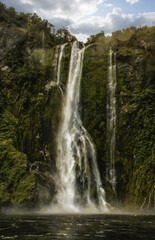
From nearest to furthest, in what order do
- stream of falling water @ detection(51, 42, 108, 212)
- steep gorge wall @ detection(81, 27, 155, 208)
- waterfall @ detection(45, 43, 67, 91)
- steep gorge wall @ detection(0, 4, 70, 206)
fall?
steep gorge wall @ detection(0, 4, 70, 206) → stream of falling water @ detection(51, 42, 108, 212) → steep gorge wall @ detection(81, 27, 155, 208) → waterfall @ detection(45, 43, 67, 91)

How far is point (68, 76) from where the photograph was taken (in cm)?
2447

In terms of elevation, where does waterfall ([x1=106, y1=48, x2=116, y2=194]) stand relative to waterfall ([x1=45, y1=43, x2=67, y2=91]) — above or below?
below

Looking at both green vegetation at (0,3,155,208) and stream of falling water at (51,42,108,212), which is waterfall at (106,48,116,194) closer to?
green vegetation at (0,3,155,208)

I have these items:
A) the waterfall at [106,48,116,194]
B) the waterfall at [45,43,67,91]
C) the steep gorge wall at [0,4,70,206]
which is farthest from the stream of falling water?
Result: the waterfall at [45,43,67,91]

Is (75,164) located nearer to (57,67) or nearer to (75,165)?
(75,165)

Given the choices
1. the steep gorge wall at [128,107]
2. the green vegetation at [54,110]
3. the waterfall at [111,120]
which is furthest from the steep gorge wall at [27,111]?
the waterfall at [111,120]

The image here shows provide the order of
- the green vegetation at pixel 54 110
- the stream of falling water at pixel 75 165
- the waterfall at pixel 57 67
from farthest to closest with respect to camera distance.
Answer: the waterfall at pixel 57 67, the stream of falling water at pixel 75 165, the green vegetation at pixel 54 110

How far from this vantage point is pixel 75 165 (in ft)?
65.9

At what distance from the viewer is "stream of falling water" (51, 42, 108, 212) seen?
19125 mm

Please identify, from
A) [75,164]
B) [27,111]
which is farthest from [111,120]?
[27,111]

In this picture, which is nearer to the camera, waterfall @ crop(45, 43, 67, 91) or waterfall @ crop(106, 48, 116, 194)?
waterfall @ crop(106, 48, 116, 194)

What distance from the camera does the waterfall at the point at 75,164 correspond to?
62.8 feet

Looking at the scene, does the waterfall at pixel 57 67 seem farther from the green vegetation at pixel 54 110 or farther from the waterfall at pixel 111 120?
the waterfall at pixel 111 120

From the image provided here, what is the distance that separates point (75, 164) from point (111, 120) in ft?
16.8
